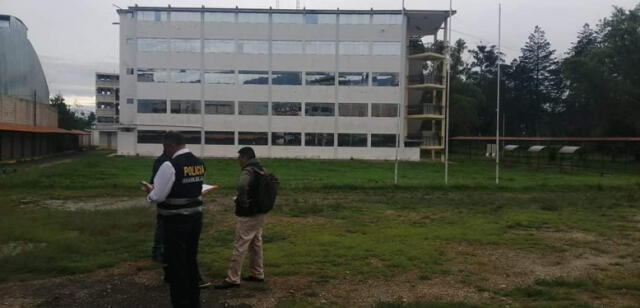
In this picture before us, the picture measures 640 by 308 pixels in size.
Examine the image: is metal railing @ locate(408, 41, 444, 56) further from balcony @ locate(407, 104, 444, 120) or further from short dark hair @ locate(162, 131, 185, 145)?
short dark hair @ locate(162, 131, 185, 145)

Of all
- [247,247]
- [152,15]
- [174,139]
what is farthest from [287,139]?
[174,139]

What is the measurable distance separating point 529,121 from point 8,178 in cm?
7322

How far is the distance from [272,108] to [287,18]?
8124 mm

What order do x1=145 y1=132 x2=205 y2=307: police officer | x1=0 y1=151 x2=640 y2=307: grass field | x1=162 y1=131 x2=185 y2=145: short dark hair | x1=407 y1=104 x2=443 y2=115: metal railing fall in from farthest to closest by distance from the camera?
x1=407 y1=104 x2=443 y2=115: metal railing, x1=0 y1=151 x2=640 y2=307: grass field, x1=162 y1=131 x2=185 y2=145: short dark hair, x1=145 y1=132 x2=205 y2=307: police officer

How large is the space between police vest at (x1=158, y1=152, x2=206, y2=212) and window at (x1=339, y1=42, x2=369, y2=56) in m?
42.3

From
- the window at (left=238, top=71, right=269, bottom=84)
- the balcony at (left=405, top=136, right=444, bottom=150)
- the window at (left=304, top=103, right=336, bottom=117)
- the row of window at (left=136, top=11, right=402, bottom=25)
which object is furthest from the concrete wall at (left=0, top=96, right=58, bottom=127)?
the balcony at (left=405, top=136, right=444, bottom=150)

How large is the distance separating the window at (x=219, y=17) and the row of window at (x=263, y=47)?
1870mm

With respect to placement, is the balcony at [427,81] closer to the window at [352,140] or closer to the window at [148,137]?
the window at [352,140]

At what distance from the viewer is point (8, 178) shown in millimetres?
20078

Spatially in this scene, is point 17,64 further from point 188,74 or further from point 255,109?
point 255,109

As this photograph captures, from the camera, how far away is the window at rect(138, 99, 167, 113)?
4631 cm

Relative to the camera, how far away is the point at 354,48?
153ft

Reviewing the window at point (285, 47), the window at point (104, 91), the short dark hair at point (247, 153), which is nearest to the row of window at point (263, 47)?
the window at point (285, 47)

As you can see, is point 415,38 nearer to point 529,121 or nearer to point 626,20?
point 626,20
